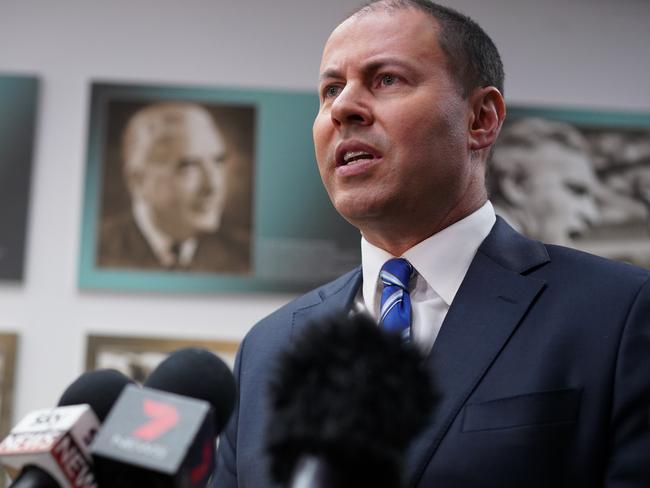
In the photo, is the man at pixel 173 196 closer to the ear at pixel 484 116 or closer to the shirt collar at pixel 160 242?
the shirt collar at pixel 160 242

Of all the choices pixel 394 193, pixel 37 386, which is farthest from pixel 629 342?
pixel 37 386

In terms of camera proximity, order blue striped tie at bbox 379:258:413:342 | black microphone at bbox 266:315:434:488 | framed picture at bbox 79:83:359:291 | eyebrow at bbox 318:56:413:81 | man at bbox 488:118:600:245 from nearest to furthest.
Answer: black microphone at bbox 266:315:434:488 < blue striped tie at bbox 379:258:413:342 < eyebrow at bbox 318:56:413:81 < framed picture at bbox 79:83:359:291 < man at bbox 488:118:600:245

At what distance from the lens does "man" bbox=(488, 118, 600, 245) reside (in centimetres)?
300

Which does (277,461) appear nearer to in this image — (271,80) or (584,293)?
(584,293)

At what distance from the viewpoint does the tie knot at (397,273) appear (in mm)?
1278

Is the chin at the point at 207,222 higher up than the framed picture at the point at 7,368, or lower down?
higher up

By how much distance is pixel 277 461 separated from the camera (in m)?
0.53

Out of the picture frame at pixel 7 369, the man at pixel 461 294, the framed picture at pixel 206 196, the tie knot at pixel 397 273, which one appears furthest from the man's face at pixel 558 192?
the picture frame at pixel 7 369

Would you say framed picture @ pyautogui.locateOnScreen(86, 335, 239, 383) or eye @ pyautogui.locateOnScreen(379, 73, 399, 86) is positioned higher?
eye @ pyautogui.locateOnScreen(379, 73, 399, 86)

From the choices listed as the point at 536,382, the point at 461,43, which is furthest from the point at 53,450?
the point at 461,43

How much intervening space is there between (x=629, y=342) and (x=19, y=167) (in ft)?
7.82

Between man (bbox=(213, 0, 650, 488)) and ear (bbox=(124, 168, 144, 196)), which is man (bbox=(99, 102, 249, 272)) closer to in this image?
ear (bbox=(124, 168, 144, 196))

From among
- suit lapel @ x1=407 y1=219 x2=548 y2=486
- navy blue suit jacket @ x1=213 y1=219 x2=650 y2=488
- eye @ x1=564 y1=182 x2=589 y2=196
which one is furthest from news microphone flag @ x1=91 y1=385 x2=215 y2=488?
eye @ x1=564 y1=182 x2=589 y2=196

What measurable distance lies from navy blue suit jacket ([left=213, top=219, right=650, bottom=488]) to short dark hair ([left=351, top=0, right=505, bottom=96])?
323mm
